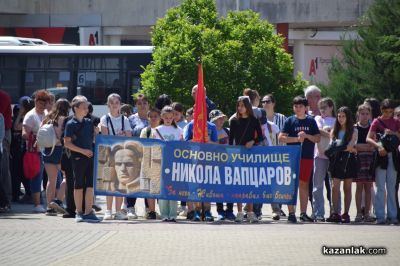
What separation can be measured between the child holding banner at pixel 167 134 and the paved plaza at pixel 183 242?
0.18 meters

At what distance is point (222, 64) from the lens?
26.8 meters

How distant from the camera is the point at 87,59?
32.9 metres

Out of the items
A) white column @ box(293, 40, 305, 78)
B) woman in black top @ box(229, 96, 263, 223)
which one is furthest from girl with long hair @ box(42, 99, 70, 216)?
white column @ box(293, 40, 305, 78)

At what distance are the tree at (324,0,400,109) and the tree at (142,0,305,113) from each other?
589 centimetres

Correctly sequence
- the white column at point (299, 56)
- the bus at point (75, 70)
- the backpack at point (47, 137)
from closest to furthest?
the backpack at point (47, 137) < the bus at point (75, 70) < the white column at point (299, 56)

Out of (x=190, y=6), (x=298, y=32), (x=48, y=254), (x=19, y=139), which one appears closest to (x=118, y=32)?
(x=298, y=32)

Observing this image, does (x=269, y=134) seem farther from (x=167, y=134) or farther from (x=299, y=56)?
(x=299, y=56)

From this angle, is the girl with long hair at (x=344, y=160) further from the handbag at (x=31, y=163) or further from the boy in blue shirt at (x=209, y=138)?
the handbag at (x=31, y=163)

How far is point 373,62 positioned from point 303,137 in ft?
57.7

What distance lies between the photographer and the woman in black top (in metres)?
16.6

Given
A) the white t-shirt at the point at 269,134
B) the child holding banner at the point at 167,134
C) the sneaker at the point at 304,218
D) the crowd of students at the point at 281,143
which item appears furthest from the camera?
the white t-shirt at the point at 269,134

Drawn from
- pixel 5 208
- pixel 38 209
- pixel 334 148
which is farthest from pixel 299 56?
pixel 334 148

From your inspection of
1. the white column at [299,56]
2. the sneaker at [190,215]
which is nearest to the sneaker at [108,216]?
the sneaker at [190,215]

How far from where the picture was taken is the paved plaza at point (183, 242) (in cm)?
1200
